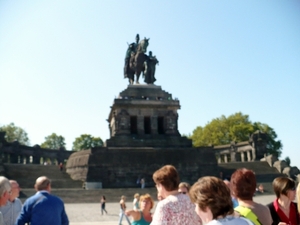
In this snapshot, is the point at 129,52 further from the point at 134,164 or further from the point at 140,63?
the point at 134,164

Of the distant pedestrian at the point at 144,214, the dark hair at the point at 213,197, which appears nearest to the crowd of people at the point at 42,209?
the distant pedestrian at the point at 144,214

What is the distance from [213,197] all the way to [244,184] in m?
1.29

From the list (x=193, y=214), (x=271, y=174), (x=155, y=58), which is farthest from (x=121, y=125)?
(x=193, y=214)

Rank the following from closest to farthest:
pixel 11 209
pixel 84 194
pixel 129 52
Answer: pixel 11 209
pixel 84 194
pixel 129 52

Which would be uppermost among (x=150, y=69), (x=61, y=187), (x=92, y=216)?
(x=150, y=69)

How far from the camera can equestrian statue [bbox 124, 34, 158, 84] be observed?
39844mm

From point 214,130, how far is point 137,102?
1635 inches

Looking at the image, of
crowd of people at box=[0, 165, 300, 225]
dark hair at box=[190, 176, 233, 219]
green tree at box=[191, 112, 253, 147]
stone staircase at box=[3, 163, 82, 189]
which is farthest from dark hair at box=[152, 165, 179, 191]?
green tree at box=[191, 112, 253, 147]

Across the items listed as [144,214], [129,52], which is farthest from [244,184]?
[129,52]

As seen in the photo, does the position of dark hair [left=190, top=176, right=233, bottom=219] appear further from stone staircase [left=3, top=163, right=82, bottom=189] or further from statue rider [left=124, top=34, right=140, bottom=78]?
statue rider [left=124, top=34, right=140, bottom=78]

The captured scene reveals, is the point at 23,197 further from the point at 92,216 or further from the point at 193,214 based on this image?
the point at 193,214

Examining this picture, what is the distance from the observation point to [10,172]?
2975 cm

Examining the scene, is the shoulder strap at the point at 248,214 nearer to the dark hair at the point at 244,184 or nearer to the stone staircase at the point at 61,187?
the dark hair at the point at 244,184

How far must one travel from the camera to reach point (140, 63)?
3966cm
